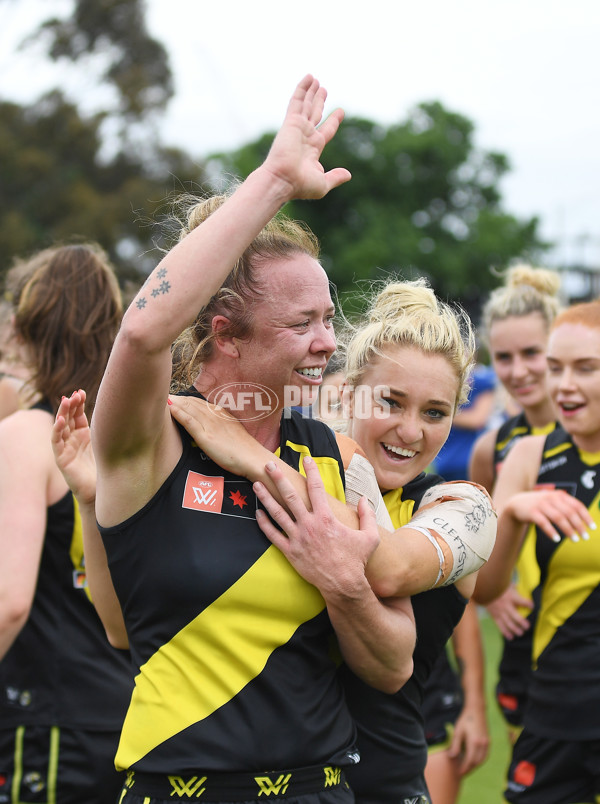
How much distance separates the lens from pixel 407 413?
8.69 feet

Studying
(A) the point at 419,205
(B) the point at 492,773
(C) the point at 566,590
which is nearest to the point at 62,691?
(C) the point at 566,590

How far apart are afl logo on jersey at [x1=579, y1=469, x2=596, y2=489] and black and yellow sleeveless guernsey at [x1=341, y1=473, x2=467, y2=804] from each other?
4.00 ft

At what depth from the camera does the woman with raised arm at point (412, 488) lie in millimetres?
2418

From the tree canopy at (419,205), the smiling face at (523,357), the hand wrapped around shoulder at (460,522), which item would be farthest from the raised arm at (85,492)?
the tree canopy at (419,205)

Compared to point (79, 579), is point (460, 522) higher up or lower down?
higher up

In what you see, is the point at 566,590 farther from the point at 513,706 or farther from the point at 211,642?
the point at 211,642

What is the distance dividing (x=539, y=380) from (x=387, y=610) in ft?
9.38

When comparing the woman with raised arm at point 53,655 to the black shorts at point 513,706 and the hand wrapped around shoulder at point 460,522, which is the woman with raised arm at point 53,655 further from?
the black shorts at point 513,706

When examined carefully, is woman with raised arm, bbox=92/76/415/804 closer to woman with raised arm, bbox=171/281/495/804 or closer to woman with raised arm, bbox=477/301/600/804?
woman with raised arm, bbox=171/281/495/804

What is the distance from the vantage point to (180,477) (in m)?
2.14

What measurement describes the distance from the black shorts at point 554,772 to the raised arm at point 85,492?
1.95m

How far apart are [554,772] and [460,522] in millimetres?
1695

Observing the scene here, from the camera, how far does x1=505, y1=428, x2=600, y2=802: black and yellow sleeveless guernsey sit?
349 centimetres

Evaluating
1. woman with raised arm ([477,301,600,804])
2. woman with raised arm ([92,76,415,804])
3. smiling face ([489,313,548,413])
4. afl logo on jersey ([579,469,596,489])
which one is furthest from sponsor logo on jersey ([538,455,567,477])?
woman with raised arm ([92,76,415,804])
